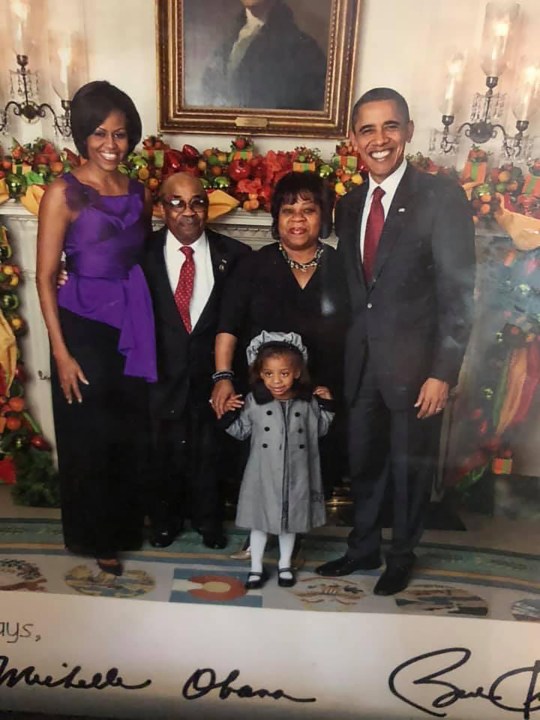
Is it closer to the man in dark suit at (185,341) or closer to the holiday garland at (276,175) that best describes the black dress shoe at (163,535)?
the man in dark suit at (185,341)

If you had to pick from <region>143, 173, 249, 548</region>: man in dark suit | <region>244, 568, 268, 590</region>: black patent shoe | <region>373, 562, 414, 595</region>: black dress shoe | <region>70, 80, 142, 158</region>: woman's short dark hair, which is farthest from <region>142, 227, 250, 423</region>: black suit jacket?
<region>373, 562, 414, 595</region>: black dress shoe

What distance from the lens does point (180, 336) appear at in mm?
868

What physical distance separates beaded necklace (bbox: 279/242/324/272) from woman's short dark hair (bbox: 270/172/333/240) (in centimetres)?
2

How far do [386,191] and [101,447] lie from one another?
0.50 metres

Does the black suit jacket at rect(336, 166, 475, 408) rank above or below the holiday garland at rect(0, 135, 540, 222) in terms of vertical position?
below

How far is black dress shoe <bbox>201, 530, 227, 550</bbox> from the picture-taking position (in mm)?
940

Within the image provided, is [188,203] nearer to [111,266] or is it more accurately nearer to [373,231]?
[111,266]

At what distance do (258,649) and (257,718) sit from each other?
0.09 m

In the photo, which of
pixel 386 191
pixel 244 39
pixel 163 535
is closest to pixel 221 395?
pixel 163 535

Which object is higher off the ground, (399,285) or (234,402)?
(399,285)

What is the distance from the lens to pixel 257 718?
0.88 m

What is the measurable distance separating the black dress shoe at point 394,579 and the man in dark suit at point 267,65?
615 mm

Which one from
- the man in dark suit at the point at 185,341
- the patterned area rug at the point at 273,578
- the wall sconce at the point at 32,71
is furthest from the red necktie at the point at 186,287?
the patterned area rug at the point at 273,578

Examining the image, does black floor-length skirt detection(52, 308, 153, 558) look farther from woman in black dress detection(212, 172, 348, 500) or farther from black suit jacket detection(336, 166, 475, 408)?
black suit jacket detection(336, 166, 475, 408)
